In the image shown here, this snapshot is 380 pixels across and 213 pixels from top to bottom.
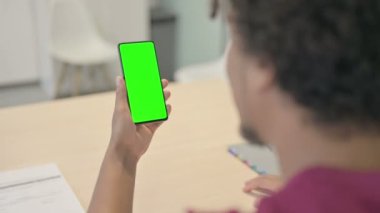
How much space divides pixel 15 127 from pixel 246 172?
23.8 inches

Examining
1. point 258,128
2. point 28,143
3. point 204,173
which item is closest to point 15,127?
point 28,143

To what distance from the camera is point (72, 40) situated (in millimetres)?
3367

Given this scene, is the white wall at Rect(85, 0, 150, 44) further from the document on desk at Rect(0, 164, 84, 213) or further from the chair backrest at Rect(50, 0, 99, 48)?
the document on desk at Rect(0, 164, 84, 213)

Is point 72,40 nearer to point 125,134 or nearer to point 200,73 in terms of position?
point 200,73

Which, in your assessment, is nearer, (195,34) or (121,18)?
(121,18)

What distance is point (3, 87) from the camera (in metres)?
3.49

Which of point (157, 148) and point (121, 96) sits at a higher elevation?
point (121, 96)

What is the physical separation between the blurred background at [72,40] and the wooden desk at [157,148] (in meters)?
1.63

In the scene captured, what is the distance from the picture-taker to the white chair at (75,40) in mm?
3246

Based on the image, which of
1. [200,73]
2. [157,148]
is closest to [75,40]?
[200,73]

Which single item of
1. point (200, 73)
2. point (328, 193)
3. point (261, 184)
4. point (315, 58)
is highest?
point (315, 58)

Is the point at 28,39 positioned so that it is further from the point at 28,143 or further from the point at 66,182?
the point at 66,182

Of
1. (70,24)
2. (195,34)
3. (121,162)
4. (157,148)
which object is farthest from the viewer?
(195,34)

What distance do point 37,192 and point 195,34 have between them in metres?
2.69
